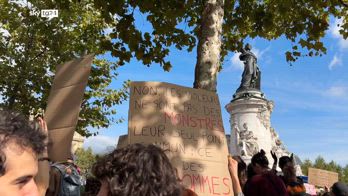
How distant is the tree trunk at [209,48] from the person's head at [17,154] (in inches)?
167

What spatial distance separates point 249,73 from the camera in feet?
61.2

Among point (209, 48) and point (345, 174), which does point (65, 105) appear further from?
point (345, 174)

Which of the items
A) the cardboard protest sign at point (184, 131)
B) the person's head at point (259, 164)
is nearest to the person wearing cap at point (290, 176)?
the person's head at point (259, 164)

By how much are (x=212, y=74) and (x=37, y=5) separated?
12395mm

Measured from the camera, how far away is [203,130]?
431cm

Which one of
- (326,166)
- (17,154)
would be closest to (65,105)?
(17,154)

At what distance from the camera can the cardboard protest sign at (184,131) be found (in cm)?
394

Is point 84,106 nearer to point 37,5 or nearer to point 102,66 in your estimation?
point 102,66

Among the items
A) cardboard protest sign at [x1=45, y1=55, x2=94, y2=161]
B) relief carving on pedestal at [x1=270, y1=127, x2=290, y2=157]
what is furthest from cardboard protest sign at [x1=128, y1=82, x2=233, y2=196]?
relief carving on pedestal at [x1=270, y1=127, x2=290, y2=157]

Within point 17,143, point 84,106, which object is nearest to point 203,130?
point 17,143

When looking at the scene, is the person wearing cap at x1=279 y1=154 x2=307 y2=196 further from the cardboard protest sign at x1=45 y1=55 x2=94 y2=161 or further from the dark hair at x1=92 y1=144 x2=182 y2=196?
the dark hair at x1=92 y1=144 x2=182 y2=196

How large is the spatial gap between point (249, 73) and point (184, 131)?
14817 mm

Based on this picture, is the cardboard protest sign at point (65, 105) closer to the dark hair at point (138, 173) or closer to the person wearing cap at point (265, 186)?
the dark hair at point (138, 173)

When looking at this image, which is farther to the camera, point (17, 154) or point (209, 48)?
point (209, 48)
